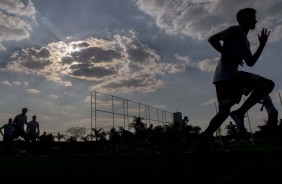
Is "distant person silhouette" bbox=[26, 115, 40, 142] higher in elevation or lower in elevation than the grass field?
higher

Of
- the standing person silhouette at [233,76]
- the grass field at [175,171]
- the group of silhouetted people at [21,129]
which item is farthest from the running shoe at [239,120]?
the group of silhouetted people at [21,129]

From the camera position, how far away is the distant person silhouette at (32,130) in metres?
15.1

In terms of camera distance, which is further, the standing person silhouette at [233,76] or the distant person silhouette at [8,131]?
the distant person silhouette at [8,131]

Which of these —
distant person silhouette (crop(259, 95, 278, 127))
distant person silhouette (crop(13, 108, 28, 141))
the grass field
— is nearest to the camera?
the grass field

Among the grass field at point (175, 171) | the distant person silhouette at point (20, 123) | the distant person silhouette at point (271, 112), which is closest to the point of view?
the grass field at point (175, 171)

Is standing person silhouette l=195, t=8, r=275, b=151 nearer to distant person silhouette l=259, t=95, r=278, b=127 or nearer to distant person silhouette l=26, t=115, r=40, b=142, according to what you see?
distant person silhouette l=259, t=95, r=278, b=127

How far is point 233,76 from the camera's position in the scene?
4.85 meters

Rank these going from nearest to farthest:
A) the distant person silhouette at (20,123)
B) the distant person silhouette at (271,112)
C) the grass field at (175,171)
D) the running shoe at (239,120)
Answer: the grass field at (175,171) → the running shoe at (239,120) → the distant person silhouette at (271,112) → the distant person silhouette at (20,123)

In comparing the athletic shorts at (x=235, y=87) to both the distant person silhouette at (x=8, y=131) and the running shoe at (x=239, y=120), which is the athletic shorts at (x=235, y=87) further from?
the distant person silhouette at (x=8, y=131)

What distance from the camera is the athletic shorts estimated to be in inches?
189

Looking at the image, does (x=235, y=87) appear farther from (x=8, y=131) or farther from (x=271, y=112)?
(x=8, y=131)

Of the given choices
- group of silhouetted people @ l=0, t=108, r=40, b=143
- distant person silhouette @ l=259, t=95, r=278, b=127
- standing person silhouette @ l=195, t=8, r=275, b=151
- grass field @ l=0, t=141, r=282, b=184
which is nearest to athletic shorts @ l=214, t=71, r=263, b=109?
standing person silhouette @ l=195, t=8, r=275, b=151

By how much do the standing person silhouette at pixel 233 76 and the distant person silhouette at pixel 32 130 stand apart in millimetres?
11931

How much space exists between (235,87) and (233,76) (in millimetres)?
185
